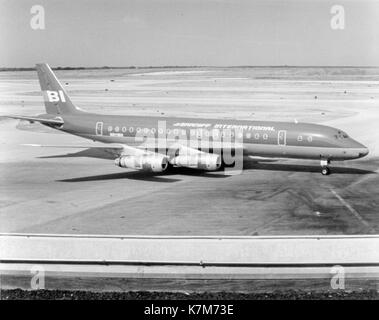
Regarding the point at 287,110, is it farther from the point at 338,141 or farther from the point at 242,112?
the point at 338,141

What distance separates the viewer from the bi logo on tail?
46125 mm

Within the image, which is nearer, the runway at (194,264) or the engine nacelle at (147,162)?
the runway at (194,264)

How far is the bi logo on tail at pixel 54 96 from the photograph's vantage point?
4612 centimetres

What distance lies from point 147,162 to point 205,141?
15.3 ft

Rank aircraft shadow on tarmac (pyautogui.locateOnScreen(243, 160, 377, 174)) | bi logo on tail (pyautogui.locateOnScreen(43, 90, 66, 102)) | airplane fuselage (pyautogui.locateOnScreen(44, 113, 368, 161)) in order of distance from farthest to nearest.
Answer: bi logo on tail (pyautogui.locateOnScreen(43, 90, 66, 102))
aircraft shadow on tarmac (pyautogui.locateOnScreen(243, 160, 377, 174))
airplane fuselage (pyautogui.locateOnScreen(44, 113, 368, 161))

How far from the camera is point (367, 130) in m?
68.1

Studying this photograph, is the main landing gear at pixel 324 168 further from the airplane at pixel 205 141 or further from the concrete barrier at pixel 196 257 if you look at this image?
the concrete barrier at pixel 196 257

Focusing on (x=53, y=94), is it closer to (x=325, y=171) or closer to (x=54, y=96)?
(x=54, y=96)

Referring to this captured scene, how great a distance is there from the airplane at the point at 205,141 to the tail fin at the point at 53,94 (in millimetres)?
1996

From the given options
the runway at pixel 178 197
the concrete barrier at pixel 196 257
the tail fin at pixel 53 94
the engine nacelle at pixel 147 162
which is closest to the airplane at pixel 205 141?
the engine nacelle at pixel 147 162

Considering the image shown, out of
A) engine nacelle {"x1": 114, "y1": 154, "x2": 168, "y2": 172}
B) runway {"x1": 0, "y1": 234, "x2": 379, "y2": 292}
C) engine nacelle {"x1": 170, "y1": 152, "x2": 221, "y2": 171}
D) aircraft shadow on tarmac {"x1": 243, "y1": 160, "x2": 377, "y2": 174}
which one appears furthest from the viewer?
Result: aircraft shadow on tarmac {"x1": 243, "y1": 160, "x2": 377, "y2": 174}

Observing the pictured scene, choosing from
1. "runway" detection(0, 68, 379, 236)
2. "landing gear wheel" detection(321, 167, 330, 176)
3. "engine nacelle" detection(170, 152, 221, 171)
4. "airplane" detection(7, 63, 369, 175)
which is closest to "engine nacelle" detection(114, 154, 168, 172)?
"airplane" detection(7, 63, 369, 175)

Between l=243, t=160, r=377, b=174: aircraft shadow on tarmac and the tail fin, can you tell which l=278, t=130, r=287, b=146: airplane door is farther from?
the tail fin

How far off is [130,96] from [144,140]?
84.5 m
